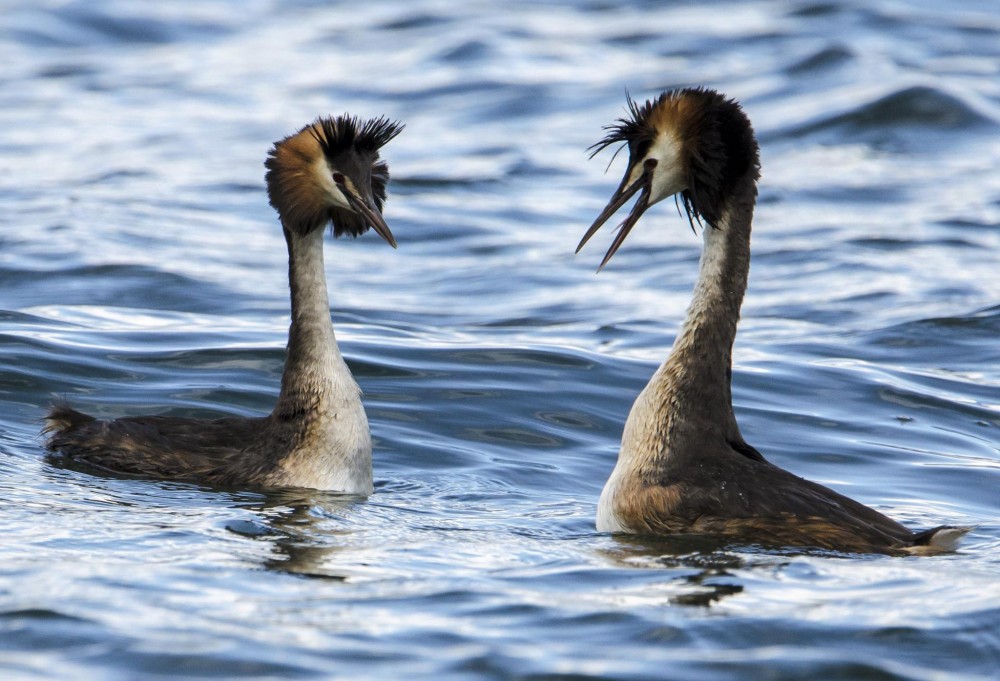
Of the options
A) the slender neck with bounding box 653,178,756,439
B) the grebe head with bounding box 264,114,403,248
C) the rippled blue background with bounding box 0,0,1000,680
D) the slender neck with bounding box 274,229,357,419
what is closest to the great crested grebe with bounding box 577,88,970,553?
the slender neck with bounding box 653,178,756,439

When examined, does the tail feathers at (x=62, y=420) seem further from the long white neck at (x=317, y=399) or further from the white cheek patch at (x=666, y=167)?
the white cheek patch at (x=666, y=167)

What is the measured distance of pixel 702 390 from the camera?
7887mm

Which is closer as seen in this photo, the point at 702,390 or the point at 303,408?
the point at 702,390

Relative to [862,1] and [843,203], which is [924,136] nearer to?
[843,203]

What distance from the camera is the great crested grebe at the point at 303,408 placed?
8.66 meters

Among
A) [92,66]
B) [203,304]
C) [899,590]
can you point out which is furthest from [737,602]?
[92,66]

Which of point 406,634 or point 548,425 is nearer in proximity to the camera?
point 406,634

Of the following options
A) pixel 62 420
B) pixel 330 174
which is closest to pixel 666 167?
pixel 330 174

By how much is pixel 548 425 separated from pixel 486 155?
34.6 feet

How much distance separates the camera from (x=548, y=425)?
10.6 m

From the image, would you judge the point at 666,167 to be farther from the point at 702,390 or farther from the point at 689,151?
the point at 702,390

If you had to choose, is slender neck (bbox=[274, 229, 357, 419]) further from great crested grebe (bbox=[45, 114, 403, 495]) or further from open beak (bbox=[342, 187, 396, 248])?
open beak (bbox=[342, 187, 396, 248])

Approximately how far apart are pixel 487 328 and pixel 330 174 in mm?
4631

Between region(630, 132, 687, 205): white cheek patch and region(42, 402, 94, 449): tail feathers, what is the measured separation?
133 inches
